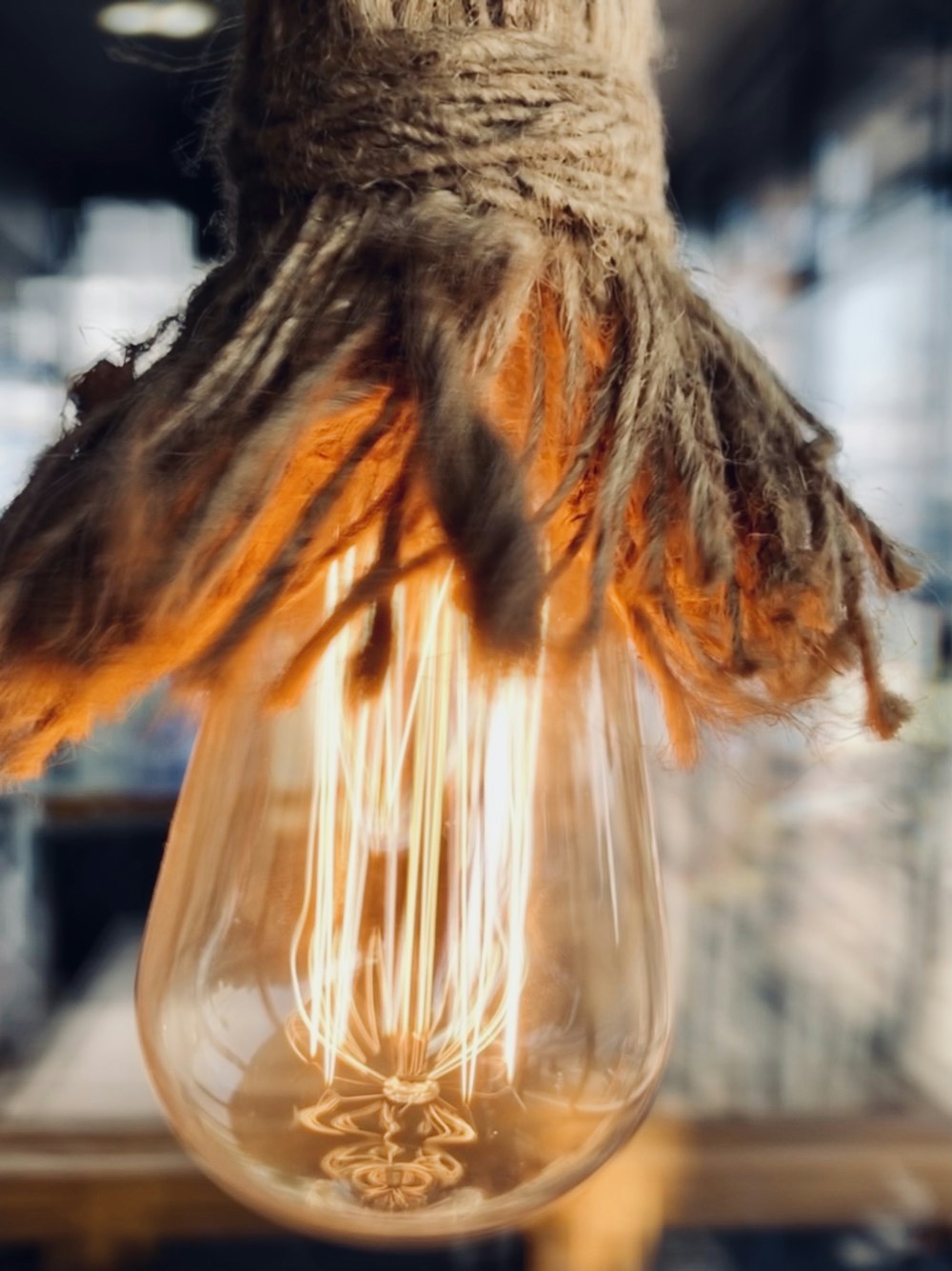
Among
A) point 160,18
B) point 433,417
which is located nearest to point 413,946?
point 433,417

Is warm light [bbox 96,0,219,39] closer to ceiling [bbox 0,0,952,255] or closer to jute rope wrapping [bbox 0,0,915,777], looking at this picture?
ceiling [bbox 0,0,952,255]

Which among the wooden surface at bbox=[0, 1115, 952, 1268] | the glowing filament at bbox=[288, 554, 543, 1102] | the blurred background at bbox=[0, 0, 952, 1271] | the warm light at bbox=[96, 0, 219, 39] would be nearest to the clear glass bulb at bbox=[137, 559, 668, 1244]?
the glowing filament at bbox=[288, 554, 543, 1102]

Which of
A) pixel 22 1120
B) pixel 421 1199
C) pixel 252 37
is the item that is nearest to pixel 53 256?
pixel 22 1120

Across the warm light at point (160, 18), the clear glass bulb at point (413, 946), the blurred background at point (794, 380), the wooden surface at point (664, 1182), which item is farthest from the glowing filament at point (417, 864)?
the warm light at point (160, 18)

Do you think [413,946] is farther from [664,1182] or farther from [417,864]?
[664,1182]

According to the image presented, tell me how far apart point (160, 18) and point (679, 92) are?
77cm

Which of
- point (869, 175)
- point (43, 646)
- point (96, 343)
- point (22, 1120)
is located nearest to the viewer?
point (43, 646)

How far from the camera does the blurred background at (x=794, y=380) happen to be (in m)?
1.35

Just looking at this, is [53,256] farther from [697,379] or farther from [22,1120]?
[697,379]

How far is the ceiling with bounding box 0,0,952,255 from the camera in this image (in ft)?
4.80

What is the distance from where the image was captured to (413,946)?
0.31 m

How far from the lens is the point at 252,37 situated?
309 millimetres

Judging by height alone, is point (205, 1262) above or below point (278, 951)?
below

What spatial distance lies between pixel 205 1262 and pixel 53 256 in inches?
56.8
